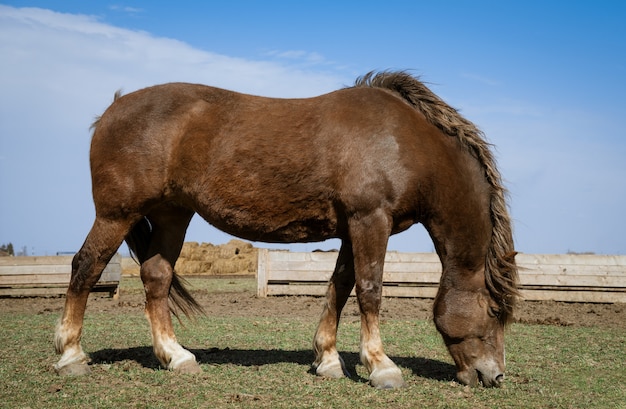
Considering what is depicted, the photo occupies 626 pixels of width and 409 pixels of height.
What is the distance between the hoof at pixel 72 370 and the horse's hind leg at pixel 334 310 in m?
1.99

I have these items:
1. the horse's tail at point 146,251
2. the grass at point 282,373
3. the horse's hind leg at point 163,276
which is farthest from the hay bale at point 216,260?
the horse's hind leg at point 163,276

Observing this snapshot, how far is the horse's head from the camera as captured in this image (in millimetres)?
4969

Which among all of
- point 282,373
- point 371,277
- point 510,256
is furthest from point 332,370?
point 510,256

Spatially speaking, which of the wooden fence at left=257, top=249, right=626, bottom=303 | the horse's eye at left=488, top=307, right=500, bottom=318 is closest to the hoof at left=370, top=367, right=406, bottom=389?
the horse's eye at left=488, top=307, right=500, bottom=318

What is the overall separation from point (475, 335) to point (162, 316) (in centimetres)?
282

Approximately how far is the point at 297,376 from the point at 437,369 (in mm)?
1373

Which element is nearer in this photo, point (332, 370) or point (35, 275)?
point (332, 370)

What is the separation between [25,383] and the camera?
4.86 metres

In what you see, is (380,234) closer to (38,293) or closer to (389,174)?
(389,174)

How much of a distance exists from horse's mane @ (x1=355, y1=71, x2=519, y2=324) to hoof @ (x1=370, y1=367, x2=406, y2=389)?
3.30 ft

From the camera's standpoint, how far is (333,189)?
507 centimetres

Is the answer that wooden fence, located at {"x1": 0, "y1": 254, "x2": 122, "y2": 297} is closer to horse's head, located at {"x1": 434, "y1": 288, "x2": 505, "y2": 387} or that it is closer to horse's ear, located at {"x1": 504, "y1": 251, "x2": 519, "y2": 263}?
horse's head, located at {"x1": 434, "y1": 288, "x2": 505, "y2": 387}

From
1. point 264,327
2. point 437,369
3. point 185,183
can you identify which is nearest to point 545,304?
point 264,327

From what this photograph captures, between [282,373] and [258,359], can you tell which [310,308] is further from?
[282,373]
